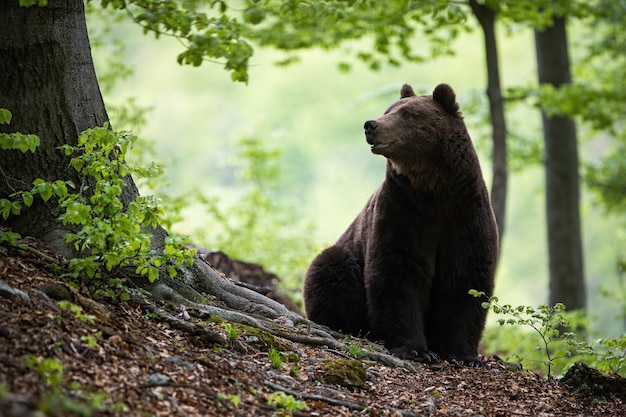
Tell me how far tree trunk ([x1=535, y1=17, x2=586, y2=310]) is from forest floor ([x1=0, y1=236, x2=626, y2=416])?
8726 millimetres

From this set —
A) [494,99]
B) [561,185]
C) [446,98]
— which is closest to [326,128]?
[561,185]

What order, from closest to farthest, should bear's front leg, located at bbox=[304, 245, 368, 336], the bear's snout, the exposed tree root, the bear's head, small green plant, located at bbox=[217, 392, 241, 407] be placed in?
small green plant, located at bbox=[217, 392, 241, 407] → the exposed tree root → the bear's snout → the bear's head → bear's front leg, located at bbox=[304, 245, 368, 336]

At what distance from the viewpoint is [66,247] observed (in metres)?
5.14

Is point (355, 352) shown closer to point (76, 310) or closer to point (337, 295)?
point (337, 295)

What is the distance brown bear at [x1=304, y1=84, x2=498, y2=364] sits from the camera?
650cm

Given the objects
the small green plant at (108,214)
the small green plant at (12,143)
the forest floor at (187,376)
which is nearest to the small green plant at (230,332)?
the forest floor at (187,376)

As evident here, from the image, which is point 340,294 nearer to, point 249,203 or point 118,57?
point 118,57

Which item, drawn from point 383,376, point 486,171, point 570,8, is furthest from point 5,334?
point 486,171

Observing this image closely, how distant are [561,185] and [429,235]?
8.90 meters

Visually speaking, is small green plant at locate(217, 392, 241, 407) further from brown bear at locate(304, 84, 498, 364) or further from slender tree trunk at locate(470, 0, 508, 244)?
slender tree trunk at locate(470, 0, 508, 244)

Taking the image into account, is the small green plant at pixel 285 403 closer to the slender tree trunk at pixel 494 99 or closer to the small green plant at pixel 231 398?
the small green plant at pixel 231 398

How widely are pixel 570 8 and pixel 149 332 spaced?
1014 centimetres

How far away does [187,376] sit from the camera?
4262 mm

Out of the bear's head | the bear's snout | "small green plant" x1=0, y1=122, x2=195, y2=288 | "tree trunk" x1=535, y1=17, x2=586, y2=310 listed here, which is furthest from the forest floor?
"tree trunk" x1=535, y1=17, x2=586, y2=310
